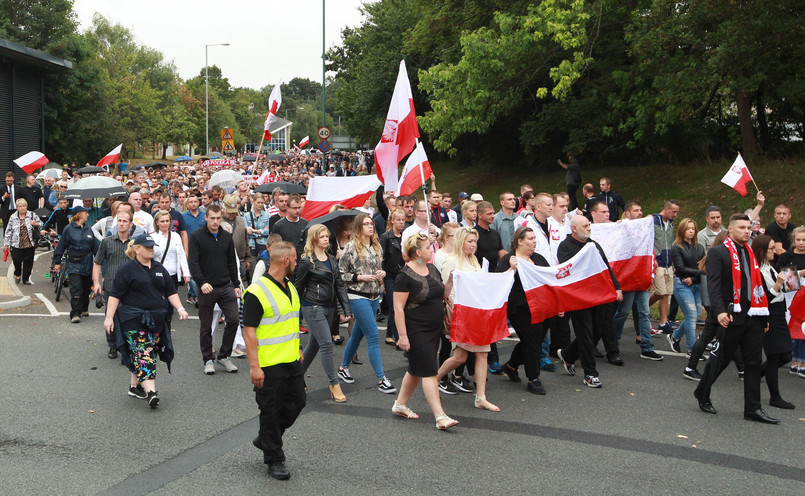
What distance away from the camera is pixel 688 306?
962 centimetres

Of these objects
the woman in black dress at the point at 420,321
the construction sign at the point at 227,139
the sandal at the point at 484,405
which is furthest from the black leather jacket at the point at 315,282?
the construction sign at the point at 227,139

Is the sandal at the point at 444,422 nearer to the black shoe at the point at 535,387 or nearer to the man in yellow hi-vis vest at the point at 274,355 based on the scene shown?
the man in yellow hi-vis vest at the point at 274,355

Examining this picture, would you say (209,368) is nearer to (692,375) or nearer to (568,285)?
(568,285)

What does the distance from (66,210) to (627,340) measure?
32.0 ft

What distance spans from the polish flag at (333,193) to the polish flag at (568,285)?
143 inches

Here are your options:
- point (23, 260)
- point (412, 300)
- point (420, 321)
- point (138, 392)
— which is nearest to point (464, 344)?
point (420, 321)

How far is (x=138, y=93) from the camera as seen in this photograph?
65312 mm

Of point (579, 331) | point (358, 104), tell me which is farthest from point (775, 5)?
point (358, 104)

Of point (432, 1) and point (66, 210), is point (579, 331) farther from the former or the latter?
point (432, 1)

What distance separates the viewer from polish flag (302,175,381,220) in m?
11.1

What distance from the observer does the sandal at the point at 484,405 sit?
289 inches

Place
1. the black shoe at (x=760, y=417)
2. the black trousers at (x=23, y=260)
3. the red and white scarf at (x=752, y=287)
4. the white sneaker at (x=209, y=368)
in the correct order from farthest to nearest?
the black trousers at (x=23, y=260) → the white sneaker at (x=209, y=368) → the red and white scarf at (x=752, y=287) → the black shoe at (x=760, y=417)

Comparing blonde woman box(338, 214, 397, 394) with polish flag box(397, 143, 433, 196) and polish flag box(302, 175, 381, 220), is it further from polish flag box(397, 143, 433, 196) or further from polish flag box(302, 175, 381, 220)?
polish flag box(302, 175, 381, 220)

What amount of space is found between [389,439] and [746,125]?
17884 mm
